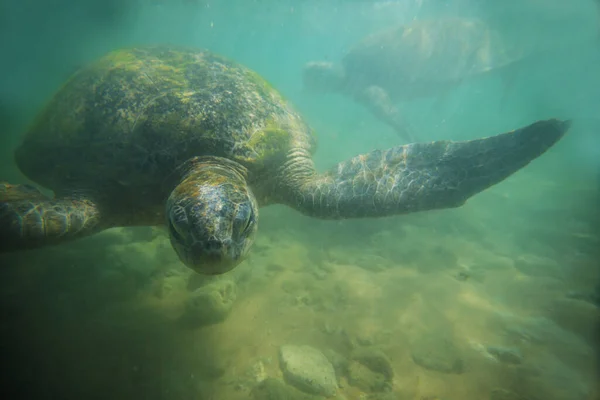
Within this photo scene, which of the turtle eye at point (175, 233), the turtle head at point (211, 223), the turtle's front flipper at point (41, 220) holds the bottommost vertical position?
the turtle's front flipper at point (41, 220)

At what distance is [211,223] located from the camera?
2.66 m

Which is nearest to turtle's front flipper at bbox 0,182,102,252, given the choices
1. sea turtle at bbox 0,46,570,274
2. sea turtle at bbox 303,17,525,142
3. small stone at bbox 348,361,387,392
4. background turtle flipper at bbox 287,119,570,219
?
sea turtle at bbox 0,46,570,274

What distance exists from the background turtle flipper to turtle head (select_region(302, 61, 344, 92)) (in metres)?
16.1

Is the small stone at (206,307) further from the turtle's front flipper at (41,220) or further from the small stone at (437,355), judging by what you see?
the small stone at (437,355)

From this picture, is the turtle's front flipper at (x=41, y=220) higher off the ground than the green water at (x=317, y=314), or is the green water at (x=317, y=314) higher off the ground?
the turtle's front flipper at (x=41, y=220)

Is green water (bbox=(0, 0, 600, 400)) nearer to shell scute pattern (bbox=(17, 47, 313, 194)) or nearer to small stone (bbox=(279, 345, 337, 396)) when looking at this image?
small stone (bbox=(279, 345, 337, 396))

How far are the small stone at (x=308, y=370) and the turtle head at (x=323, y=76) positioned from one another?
18.8 meters

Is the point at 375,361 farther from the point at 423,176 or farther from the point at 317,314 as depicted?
the point at 423,176

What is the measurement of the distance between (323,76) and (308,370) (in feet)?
64.2

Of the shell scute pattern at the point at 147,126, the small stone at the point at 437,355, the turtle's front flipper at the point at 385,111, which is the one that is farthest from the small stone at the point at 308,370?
the turtle's front flipper at the point at 385,111

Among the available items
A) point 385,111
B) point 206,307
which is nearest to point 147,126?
point 206,307

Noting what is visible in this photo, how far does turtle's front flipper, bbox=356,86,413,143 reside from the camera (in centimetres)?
1557

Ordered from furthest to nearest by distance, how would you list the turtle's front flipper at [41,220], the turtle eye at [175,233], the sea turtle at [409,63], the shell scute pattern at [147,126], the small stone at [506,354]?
the sea turtle at [409,63] → the shell scute pattern at [147,126] → the small stone at [506,354] → the turtle's front flipper at [41,220] → the turtle eye at [175,233]

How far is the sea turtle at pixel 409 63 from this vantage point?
16.7 metres
